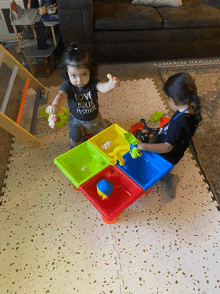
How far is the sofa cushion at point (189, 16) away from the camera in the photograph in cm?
172

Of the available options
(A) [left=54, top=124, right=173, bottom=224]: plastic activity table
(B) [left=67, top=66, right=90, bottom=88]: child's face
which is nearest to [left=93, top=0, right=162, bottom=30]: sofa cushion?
(B) [left=67, top=66, right=90, bottom=88]: child's face

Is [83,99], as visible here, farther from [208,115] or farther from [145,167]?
[208,115]

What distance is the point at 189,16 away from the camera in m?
1.74

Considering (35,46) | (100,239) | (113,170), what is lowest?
(100,239)

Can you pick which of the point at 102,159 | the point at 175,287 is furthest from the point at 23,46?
the point at 175,287

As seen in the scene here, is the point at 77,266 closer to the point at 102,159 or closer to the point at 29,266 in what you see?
the point at 29,266

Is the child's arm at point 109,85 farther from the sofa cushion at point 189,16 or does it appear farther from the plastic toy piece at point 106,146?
the sofa cushion at point 189,16

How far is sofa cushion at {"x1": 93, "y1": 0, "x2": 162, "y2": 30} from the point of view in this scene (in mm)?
1661

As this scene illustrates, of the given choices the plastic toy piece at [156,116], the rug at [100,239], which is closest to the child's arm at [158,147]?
the rug at [100,239]

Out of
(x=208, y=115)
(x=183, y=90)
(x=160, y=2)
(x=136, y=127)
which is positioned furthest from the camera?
(x=160, y=2)

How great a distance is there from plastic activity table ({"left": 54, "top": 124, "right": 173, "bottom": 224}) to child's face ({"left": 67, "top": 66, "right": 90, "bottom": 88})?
0.29 meters

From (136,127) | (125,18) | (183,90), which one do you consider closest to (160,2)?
(125,18)

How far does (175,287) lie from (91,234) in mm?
416

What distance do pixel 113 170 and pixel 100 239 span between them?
0.33 m
